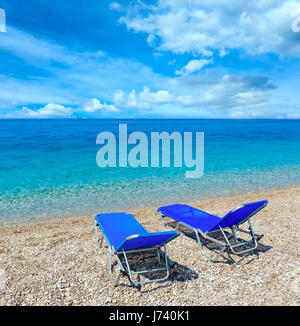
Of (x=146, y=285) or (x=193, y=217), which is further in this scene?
(x=193, y=217)

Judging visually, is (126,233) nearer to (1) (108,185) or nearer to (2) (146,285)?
(2) (146,285)

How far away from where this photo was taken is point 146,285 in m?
3.54

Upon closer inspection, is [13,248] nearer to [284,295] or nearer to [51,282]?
[51,282]

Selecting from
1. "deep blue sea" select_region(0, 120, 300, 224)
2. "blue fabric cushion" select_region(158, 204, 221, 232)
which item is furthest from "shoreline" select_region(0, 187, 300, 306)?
"deep blue sea" select_region(0, 120, 300, 224)

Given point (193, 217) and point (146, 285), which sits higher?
point (193, 217)

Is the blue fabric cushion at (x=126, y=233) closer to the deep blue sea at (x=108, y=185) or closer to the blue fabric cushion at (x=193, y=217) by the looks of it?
the blue fabric cushion at (x=193, y=217)

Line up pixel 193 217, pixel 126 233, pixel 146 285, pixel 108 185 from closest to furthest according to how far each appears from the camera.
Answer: pixel 146 285 < pixel 126 233 < pixel 193 217 < pixel 108 185

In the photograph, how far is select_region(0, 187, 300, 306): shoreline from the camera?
3.23 metres

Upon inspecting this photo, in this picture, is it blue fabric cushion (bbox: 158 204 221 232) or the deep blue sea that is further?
the deep blue sea

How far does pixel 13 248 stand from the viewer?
4.86 m

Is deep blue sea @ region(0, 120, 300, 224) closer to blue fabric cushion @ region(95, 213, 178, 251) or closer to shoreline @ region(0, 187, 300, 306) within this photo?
shoreline @ region(0, 187, 300, 306)

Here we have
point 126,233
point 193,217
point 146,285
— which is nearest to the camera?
point 146,285

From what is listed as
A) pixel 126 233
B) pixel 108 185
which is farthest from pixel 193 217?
pixel 108 185
